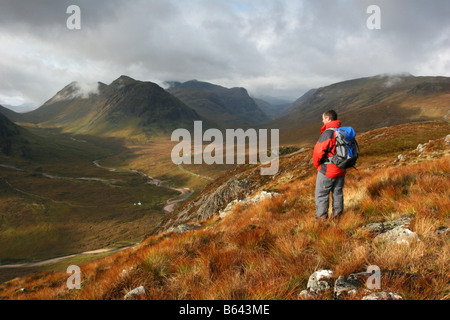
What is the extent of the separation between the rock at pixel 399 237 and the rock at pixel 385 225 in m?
0.48

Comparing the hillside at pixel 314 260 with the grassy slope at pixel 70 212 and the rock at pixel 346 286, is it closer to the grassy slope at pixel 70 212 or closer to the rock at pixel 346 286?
the rock at pixel 346 286

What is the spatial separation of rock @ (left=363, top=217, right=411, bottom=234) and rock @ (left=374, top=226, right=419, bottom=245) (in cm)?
48

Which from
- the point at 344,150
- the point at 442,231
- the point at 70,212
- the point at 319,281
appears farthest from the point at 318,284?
the point at 70,212

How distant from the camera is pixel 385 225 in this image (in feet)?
15.9

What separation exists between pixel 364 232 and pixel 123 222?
330 ft

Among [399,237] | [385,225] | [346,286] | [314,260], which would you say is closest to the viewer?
[346,286]

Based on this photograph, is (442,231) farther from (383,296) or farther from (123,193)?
(123,193)

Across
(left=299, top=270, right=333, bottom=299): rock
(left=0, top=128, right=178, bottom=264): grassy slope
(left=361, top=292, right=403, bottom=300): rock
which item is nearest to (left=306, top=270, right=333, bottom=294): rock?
(left=299, top=270, right=333, bottom=299): rock

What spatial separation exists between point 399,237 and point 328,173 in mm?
2424

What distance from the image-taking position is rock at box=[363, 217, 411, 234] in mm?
4640

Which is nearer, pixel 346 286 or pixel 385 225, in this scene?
pixel 346 286

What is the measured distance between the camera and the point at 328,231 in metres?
4.51

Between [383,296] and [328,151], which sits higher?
[328,151]
